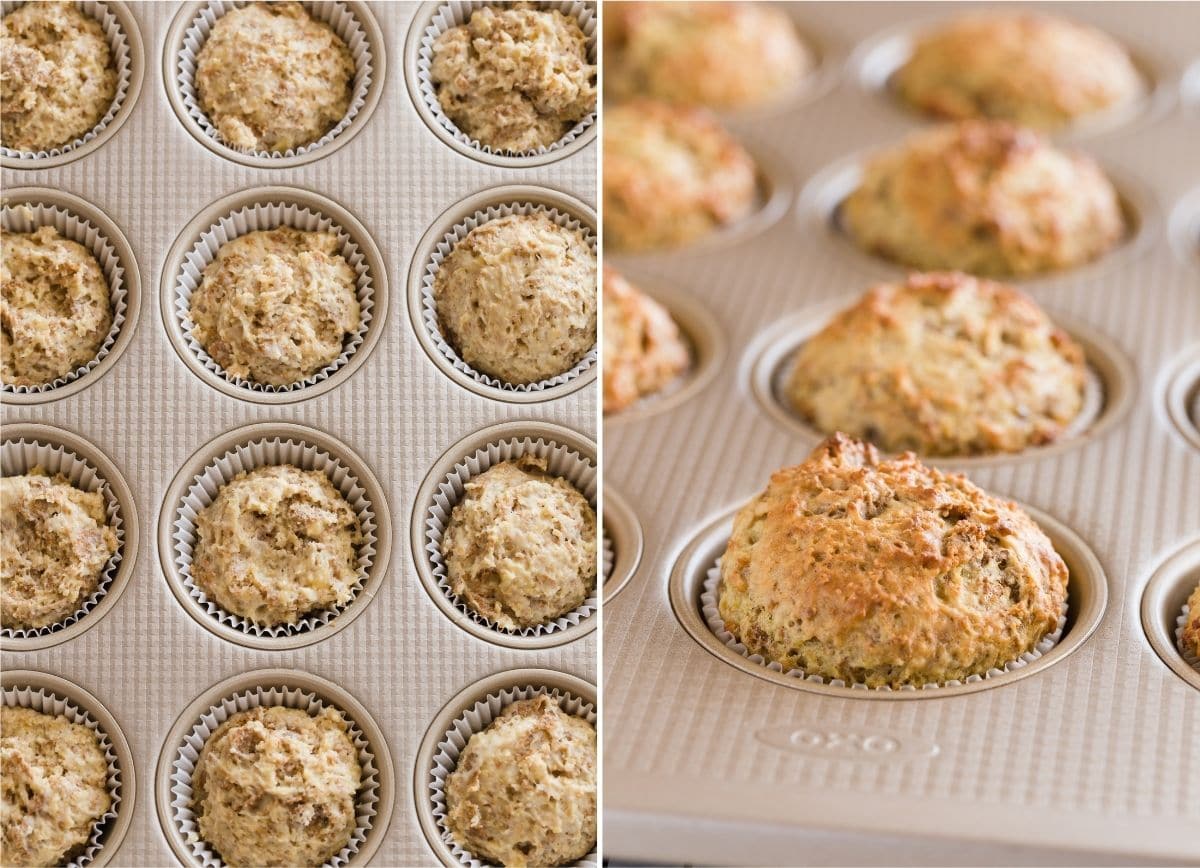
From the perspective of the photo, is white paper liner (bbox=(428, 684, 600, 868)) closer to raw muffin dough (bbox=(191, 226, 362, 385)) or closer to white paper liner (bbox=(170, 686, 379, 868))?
white paper liner (bbox=(170, 686, 379, 868))

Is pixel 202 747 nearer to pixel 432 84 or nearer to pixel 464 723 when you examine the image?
pixel 464 723

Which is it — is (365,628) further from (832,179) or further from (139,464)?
(832,179)

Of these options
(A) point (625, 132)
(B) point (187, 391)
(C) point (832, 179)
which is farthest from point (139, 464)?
(C) point (832, 179)

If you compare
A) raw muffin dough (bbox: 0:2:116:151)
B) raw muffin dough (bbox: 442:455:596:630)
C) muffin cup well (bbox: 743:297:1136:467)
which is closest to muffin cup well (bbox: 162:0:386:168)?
raw muffin dough (bbox: 0:2:116:151)

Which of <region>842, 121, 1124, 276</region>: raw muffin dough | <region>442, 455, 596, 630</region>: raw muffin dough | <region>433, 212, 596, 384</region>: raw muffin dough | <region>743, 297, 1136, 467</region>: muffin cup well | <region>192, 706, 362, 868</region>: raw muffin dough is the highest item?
<region>433, 212, 596, 384</region>: raw muffin dough

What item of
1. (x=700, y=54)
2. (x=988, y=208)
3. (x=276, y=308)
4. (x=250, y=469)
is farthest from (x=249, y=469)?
(x=700, y=54)

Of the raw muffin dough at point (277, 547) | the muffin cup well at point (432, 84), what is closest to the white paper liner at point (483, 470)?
the raw muffin dough at point (277, 547)

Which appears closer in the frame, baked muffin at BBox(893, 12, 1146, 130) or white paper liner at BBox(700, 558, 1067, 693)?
white paper liner at BBox(700, 558, 1067, 693)

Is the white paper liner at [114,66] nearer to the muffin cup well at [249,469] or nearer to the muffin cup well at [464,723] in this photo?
the muffin cup well at [249,469]
